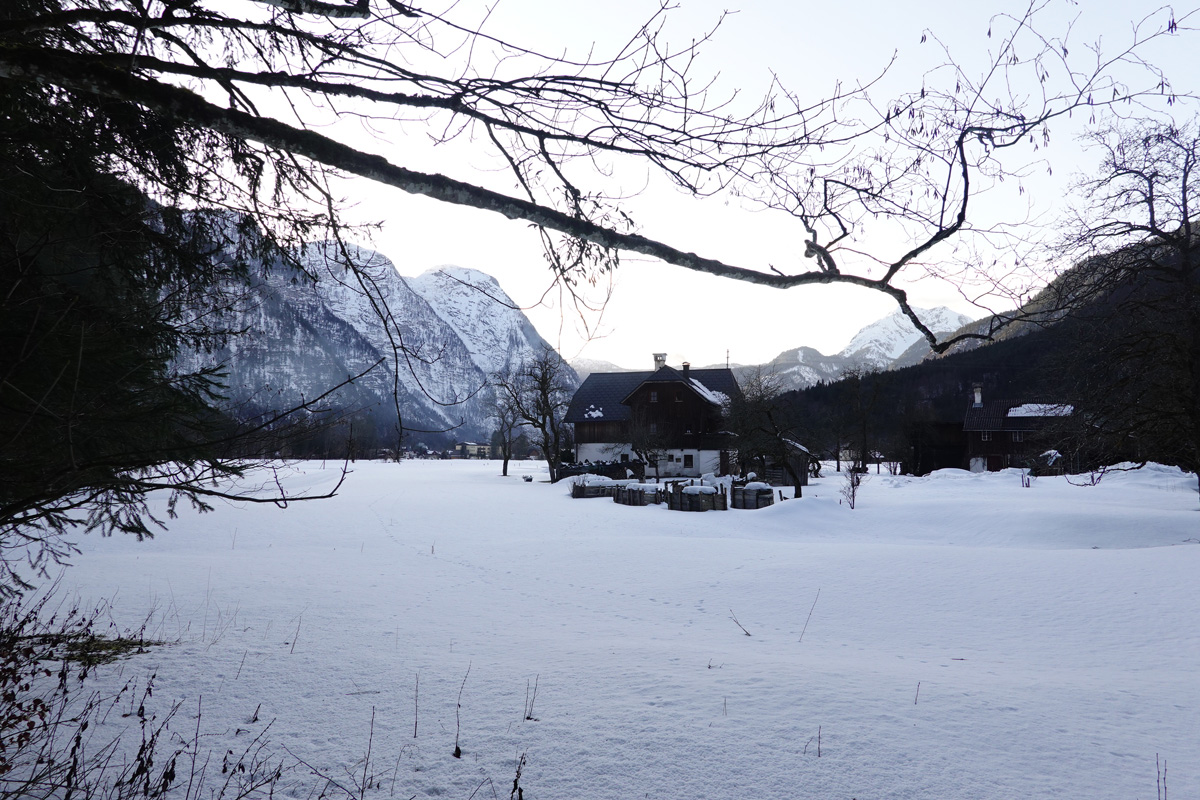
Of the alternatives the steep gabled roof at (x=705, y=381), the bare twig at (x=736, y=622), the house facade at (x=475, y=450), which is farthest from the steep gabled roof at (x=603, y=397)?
the house facade at (x=475, y=450)

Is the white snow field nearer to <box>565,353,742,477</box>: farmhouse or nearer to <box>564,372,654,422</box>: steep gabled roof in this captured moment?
<box>565,353,742,477</box>: farmhouse

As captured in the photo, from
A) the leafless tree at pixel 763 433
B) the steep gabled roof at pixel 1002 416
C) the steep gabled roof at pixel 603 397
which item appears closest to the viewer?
the leafless tree at pixel 763 433

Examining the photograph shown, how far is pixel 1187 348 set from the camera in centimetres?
1194

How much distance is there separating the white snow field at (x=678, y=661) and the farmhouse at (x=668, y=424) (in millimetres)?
22841

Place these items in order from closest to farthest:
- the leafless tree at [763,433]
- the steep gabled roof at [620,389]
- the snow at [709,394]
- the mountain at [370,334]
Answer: the mountain at [370,334]
the leafless tree at [763,433]
the snow at [709,394]
the steep gabled roof at [620,389]

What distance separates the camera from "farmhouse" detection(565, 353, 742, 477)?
38250 millimetres

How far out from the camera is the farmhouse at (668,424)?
38.2 metres

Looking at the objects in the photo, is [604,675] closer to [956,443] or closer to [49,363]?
[49,363]

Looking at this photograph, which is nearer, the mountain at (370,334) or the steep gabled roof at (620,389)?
the mountain at (370,334)

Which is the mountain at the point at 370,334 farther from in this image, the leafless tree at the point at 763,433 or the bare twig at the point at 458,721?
the leafless tree at the point at 763,433

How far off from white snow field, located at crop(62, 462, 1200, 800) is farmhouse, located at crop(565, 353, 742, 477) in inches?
899

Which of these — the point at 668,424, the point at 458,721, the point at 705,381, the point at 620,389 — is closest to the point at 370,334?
the point at 458,721

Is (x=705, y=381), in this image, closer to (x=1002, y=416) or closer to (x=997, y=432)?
(x=997, y=432)

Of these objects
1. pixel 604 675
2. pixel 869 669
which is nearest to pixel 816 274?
pixel 604 675
